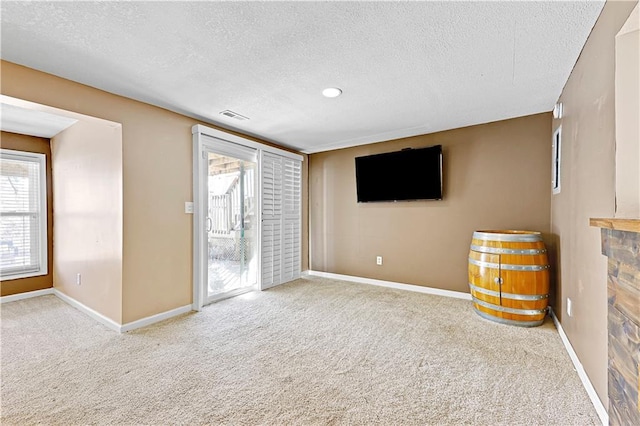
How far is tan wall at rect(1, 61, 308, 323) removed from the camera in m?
2.43

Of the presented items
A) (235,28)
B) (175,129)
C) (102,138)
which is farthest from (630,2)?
(102,138)

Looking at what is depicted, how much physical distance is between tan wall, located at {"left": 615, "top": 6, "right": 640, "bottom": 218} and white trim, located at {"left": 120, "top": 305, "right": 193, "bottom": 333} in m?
3.45

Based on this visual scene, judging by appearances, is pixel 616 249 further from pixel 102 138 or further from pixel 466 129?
pixel 102 138

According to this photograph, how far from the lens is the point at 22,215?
11.9 ft

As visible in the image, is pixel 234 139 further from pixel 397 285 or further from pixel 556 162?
pixel 556 162

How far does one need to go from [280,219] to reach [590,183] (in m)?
3.38

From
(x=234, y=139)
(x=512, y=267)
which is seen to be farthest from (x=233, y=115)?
(x=512, y=267)

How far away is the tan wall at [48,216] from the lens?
11.4 feet

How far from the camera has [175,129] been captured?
2.95 m

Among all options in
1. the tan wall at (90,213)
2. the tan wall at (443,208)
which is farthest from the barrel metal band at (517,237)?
the tan wall at (90,213)

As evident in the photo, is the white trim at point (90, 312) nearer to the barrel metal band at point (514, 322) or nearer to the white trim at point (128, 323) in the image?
the white trim at point (128, 323)

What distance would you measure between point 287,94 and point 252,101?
1.25 ft

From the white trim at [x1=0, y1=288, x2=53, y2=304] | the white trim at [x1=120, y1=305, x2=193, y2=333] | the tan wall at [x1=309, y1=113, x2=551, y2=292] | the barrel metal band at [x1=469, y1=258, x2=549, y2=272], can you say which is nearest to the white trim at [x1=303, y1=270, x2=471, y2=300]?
the tan wall at [x1=309, y1=113, x2=551, y2=292]

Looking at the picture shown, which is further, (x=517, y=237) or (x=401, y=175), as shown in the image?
(x=401, y=175)
